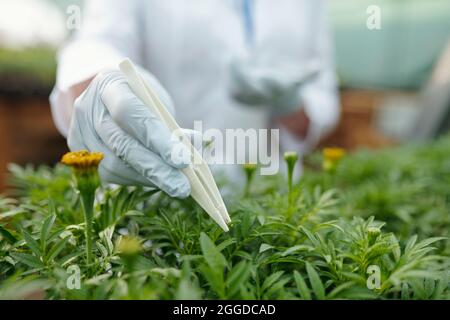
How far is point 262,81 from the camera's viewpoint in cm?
113

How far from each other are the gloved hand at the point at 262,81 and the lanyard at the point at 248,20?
19 centimetres

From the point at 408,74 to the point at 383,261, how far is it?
3113mm

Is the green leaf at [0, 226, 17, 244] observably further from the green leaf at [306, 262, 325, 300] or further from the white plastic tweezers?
the green leaf at [306, 262, 325, 300]

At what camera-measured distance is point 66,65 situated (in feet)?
3.03

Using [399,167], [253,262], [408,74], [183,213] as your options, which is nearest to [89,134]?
[183,213]

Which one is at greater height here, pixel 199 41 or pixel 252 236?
pixel 199 41

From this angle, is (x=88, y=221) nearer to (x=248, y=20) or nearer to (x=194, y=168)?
(x=194, y=168)

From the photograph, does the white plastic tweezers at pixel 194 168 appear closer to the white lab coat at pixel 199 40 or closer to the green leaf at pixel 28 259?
the green leaf at pixel 28 259

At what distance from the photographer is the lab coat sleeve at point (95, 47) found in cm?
87

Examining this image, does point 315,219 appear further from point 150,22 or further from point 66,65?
point 150,22

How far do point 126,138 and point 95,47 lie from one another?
493mm

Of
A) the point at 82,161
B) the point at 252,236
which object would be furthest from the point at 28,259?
the point at 252,236

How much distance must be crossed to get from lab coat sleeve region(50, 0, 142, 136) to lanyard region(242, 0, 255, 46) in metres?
0.30

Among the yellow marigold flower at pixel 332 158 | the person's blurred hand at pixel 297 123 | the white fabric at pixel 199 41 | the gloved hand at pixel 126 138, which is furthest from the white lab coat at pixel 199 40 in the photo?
the gloved hand at pixel 126 138
